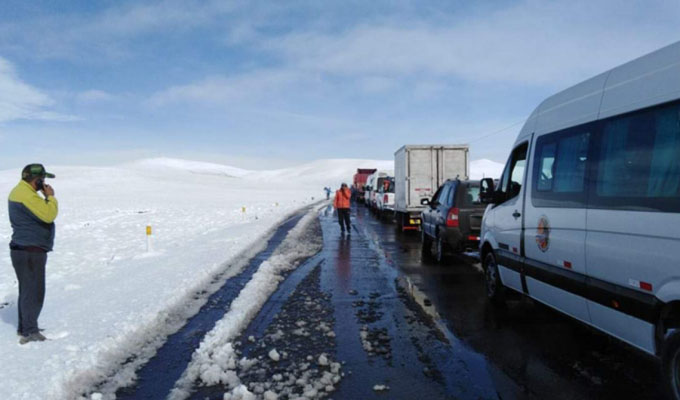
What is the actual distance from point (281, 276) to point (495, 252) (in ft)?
12.7

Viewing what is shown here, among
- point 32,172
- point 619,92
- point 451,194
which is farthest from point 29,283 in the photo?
point 451,194

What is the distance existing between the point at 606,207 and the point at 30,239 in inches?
211

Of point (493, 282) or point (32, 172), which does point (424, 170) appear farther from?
point (32, 172)

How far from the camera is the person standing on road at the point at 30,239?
16.4 feet

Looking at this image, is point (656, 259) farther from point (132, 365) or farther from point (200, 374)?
point (132, 365)

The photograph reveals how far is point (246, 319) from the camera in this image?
6.02 metres

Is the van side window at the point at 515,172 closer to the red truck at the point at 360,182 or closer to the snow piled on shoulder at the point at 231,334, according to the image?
the snow piled on shoulder at the point at 231,334

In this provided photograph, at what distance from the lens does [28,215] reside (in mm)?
5027

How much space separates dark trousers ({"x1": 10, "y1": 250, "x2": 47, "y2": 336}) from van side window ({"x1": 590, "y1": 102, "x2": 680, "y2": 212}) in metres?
5.31

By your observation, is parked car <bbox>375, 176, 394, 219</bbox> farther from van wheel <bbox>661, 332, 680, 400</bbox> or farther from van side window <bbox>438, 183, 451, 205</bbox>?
van wheel <bbox>661, 332, 680, 400</bbox>

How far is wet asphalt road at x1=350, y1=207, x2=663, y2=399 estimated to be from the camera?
4.00 metres

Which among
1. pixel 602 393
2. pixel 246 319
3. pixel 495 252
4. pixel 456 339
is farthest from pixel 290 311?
pixel 602 393

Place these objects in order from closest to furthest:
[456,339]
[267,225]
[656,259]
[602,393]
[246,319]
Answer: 1. [656,259]
2. [602,393]
3. [456,339]
4. [246,319]
5. [267,225]

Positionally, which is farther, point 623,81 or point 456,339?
point 456,339
